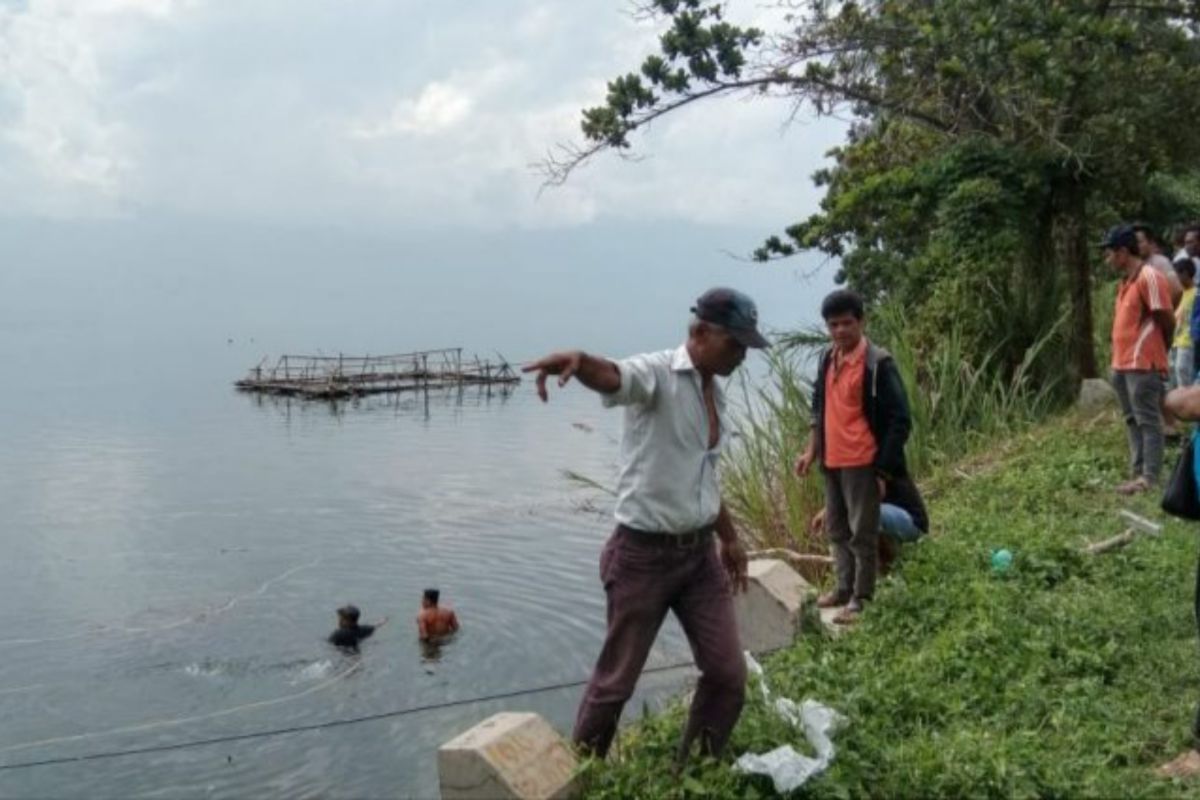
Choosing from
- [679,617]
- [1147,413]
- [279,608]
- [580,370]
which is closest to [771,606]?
[679,617]

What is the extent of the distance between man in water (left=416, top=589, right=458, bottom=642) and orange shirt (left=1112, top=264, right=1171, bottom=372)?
8.02 m

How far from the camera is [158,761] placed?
385 inches

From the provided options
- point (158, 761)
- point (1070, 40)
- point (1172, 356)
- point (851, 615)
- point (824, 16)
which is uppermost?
point (824, 16)

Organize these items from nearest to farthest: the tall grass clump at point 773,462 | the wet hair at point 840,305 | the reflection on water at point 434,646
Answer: the wet hair at point 840,305, the tall grass clump at point 773,462, the reflection on water at point 434,646

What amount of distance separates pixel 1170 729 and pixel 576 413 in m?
51.4

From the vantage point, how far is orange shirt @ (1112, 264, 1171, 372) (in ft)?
27.3

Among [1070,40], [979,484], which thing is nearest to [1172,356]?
[979,484]

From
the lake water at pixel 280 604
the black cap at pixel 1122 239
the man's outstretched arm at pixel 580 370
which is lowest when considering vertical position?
the lake water at pixel 280 604

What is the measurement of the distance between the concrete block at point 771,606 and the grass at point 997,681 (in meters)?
0.27

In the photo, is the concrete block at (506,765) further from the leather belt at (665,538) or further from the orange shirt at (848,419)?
the orange shirt at (848,419)

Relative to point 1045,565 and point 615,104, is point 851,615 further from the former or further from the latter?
point 615,104

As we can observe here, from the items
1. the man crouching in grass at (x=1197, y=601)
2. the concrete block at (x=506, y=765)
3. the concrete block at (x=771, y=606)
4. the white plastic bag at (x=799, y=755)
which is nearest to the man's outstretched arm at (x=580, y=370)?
the concrete block at (x=506, y=765)

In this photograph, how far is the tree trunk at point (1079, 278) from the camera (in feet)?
42.4

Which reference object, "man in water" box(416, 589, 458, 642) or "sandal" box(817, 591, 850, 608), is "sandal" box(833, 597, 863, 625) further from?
"man in water" box(416, 589, 458, 642)
